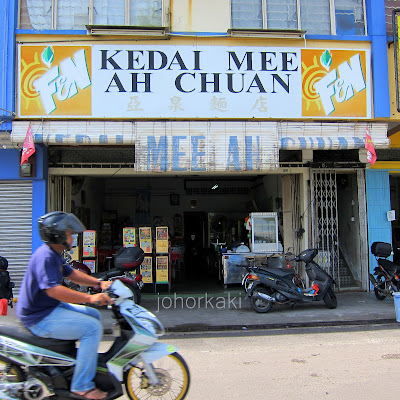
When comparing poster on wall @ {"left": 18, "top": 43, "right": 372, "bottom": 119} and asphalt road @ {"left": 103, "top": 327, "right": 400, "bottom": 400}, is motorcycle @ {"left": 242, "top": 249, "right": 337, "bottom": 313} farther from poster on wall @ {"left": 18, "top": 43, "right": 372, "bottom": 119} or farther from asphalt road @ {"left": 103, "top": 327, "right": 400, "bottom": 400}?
poster on wall @ {"left": 18, "top": 43, "right": 372, "bottom": 119}

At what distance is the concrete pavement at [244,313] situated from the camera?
6.95 meters

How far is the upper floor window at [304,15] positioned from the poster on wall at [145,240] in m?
5.07

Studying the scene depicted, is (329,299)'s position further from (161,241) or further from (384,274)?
(161,241)

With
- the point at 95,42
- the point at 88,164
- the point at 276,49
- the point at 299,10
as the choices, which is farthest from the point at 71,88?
the point at 299,10

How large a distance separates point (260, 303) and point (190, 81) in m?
4.77

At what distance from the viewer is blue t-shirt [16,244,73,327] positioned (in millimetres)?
3178

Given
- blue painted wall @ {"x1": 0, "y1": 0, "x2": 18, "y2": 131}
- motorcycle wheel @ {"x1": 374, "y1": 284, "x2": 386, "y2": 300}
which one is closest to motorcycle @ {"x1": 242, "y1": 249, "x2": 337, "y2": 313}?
motorcycle wheel @ {"x1": 374, "y1": 284, "x2": 386, "y2": 300}

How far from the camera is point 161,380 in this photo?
346 centimetres

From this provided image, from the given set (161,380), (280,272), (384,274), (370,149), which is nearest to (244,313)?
(280,272)

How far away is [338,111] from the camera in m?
8.59

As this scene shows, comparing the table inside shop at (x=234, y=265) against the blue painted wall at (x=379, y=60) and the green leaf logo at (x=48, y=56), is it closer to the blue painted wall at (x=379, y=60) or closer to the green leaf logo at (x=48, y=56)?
the blue painted wall at (x=379, y=60)

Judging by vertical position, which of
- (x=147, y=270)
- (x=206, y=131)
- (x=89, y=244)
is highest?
(x=206, y=131)

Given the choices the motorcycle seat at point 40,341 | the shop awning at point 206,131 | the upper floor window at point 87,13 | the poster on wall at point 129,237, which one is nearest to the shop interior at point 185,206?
the poster on wall at point 129,237

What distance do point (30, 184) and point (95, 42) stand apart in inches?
136
